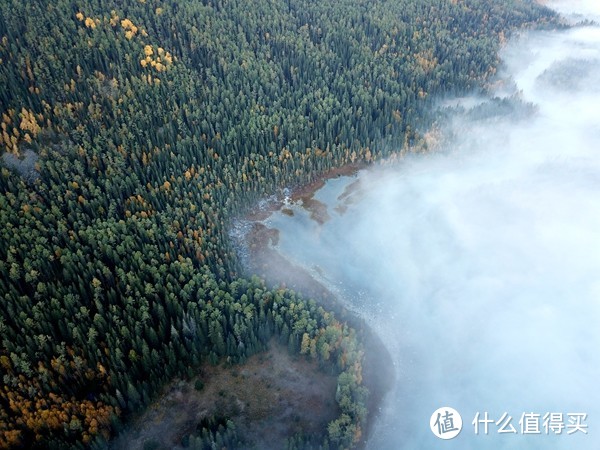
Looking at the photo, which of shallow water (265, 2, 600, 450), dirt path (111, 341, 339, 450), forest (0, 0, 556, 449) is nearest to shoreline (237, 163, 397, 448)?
shallow water (265, 2, 600, 450)

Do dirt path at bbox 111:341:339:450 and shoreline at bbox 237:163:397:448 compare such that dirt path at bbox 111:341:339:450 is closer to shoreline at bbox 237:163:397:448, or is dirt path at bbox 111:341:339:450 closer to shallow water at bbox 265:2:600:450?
shoreline at bbox 237:163:397:448

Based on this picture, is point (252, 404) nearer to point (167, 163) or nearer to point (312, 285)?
point (312, 285)

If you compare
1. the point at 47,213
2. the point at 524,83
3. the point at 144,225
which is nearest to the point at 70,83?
the point at 47,213

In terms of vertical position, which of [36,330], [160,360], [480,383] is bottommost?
[480,383]

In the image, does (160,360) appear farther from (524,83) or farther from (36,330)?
(524,83)

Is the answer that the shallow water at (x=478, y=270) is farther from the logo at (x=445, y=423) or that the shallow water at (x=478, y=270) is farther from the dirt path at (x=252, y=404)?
the dirt path at (x=252, y=404)

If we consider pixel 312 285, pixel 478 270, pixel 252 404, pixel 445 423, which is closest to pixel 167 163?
pixel 312 285
